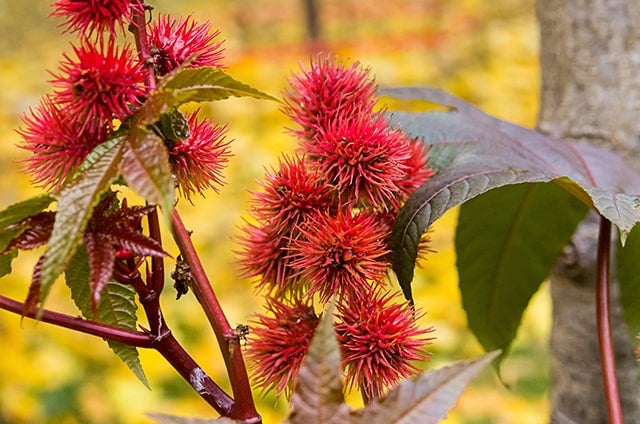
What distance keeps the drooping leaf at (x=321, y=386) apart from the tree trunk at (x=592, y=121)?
1.98 feet

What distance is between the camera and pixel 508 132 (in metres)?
0.80

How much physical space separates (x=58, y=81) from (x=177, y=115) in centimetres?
8

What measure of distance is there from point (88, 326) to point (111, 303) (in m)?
0.05

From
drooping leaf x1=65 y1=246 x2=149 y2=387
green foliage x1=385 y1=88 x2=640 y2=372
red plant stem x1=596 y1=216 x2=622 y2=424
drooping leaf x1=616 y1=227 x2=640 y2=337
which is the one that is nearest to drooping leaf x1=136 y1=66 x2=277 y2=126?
drooping leaf x1=65 y1=246 x2=149 y2=387

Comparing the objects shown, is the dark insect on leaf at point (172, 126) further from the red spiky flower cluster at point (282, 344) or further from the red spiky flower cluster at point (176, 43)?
the red spiky flower cluster at point (282, 344)

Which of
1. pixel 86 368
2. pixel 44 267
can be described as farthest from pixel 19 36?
pixel 44 267

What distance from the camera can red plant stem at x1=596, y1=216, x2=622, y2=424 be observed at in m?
0.63

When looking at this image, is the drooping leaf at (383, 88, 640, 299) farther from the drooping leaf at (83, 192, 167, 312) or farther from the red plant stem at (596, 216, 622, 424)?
the drooping leaf at (83, 192, 167, 312)

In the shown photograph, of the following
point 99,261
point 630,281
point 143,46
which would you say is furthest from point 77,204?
point 630,281

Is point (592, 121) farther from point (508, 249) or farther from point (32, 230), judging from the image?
point (32, 230)

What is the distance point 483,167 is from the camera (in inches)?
25.6

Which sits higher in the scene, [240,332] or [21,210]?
[21,210]

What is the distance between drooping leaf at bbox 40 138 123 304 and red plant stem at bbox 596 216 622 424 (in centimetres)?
46

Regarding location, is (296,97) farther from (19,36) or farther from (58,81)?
(19,36)
